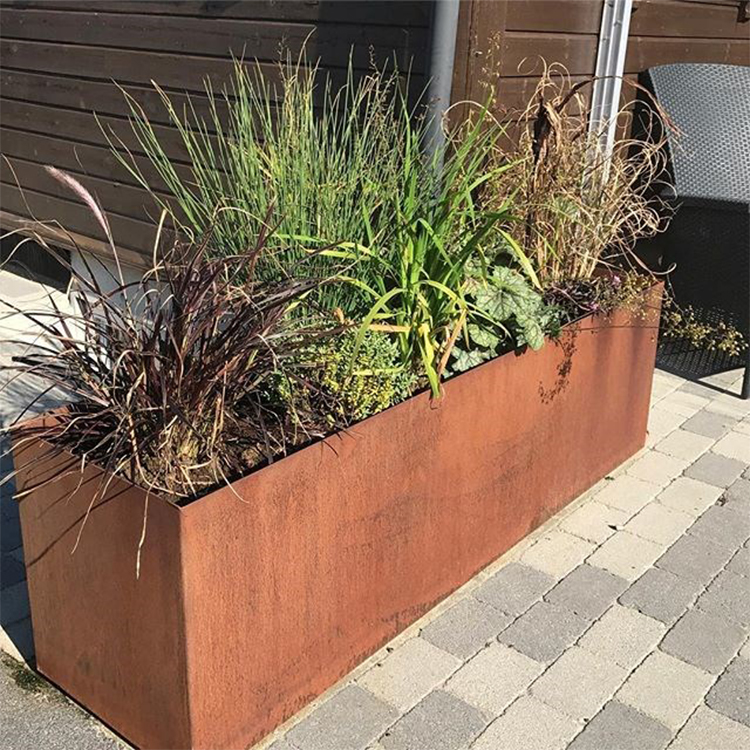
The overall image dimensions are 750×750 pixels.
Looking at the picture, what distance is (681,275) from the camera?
12.9ft

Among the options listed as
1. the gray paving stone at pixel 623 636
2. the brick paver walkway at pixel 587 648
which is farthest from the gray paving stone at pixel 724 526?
the gray paving stone at pixel 623 636

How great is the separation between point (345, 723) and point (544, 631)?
0.61m

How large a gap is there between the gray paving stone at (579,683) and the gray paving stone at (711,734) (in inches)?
7.0

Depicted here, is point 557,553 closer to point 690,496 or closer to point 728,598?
point 728,598

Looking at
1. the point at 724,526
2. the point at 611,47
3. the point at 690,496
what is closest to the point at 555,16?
the point at 611,47

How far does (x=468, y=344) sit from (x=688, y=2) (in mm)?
2796

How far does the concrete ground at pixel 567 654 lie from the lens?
200 cm

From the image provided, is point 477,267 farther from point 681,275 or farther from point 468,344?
point 681,275

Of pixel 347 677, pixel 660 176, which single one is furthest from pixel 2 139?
pixel 347 677

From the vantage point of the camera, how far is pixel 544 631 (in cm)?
235

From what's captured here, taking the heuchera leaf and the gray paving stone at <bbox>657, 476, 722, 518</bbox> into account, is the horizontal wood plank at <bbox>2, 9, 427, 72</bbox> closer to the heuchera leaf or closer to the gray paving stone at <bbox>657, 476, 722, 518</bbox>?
the heuchera leaf

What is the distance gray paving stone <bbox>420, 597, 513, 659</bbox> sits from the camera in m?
2.28

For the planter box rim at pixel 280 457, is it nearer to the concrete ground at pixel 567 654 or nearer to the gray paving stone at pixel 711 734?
the concrete ground at pixel 567 654

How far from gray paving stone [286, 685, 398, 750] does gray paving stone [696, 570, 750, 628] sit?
96 cm
